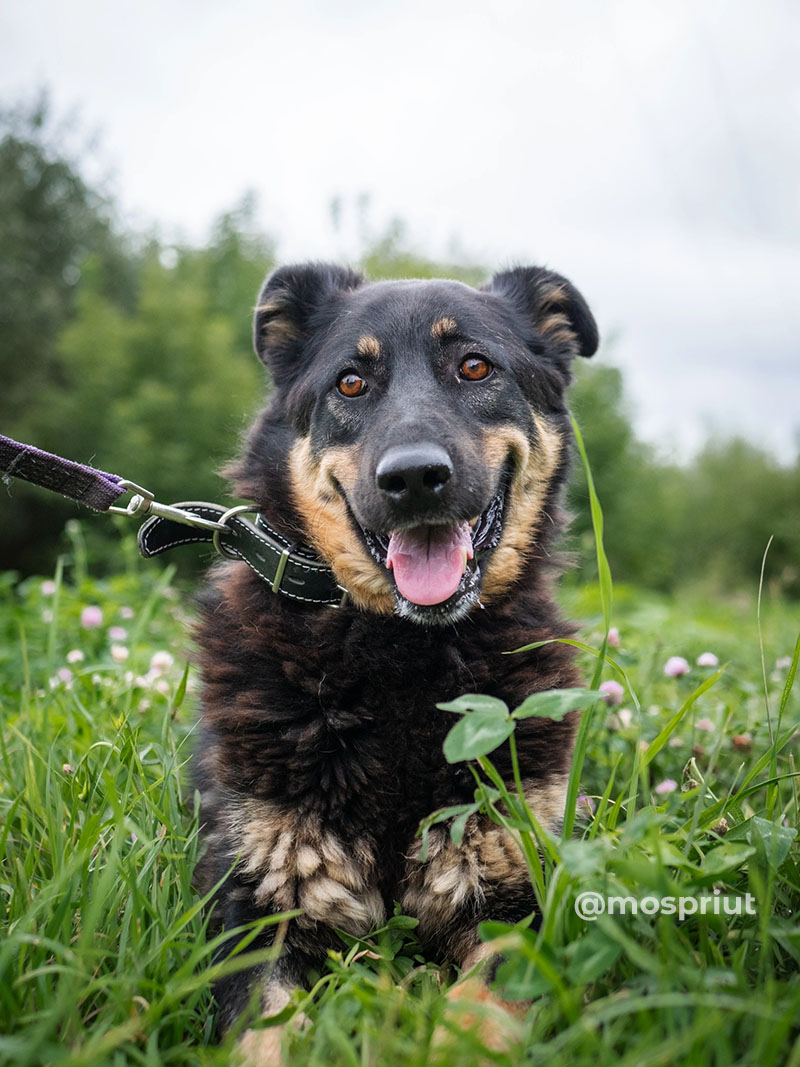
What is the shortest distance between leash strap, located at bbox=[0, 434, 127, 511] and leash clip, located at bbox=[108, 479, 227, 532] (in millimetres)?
52

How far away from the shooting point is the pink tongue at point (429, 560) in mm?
2633

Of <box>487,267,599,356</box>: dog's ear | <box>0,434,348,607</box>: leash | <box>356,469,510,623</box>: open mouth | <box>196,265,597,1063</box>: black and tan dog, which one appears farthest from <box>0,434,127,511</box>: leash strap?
<box>487,267,599,356</box>: dog's ear

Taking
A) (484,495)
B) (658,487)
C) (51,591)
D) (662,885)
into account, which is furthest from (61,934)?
(658,487)

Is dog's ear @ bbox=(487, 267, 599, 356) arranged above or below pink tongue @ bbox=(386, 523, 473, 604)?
above

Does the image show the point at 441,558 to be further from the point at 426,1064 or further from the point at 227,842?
the point at 426,1064

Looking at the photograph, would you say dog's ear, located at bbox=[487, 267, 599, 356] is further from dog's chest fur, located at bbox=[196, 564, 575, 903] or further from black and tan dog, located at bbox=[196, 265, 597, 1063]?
dog's chest fur, located at bbox=[196, 564, 575, 903]

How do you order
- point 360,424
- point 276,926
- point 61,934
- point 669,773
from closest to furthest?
point 61,934, point 276,926, point 360,424, point 669,773

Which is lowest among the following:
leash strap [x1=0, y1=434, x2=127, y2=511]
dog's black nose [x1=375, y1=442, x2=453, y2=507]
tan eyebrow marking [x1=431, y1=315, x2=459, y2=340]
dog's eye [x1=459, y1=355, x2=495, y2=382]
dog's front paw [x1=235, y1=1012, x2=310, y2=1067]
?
dog's front paw [x1=235, y1=1012, x2=310, y2=1067]

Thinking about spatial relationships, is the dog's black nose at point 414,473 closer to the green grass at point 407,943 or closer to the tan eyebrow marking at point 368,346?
the tan eyebrow marking at point 368,346

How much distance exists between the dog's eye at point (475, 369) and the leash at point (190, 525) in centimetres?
91

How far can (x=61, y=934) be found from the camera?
192 centimetres

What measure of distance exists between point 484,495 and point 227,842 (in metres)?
1.38

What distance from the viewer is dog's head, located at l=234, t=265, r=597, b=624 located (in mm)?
2645

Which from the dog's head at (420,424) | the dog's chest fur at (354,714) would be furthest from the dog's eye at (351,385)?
the dog's chest fur at (354,714)
